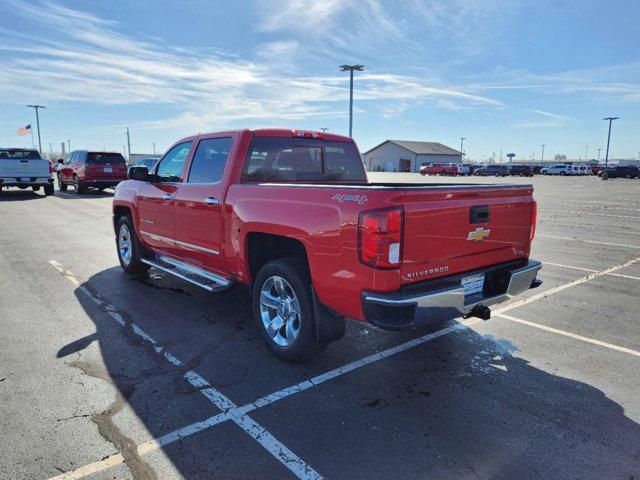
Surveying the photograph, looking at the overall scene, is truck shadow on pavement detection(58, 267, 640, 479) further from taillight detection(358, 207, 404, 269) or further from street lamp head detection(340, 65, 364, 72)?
street lamp head detection(340, 65, 364, 72)

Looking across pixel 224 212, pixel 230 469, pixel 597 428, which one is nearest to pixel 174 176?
pixel 224 212

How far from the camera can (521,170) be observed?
62625mm

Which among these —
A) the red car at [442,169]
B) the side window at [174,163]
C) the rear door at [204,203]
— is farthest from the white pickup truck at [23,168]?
the red car at [442,169]

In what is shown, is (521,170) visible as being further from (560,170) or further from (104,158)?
(104,158)

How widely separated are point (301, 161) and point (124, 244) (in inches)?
142

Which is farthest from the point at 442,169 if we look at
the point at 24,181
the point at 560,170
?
the point at 24,181

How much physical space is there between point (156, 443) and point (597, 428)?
2.81 meters

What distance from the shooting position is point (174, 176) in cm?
547

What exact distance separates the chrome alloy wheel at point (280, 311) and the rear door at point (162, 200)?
6.29 ft

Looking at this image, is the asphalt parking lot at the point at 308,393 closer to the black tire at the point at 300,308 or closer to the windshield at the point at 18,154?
the black tire at the point at 300,308

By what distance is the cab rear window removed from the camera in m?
4.61

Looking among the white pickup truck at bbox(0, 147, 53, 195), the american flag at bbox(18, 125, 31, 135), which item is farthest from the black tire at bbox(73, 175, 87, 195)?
the american flag at bbox(18, 125, 31, 135)

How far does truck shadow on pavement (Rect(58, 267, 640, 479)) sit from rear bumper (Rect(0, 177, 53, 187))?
58.7 ft

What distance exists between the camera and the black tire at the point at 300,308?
3666mm
